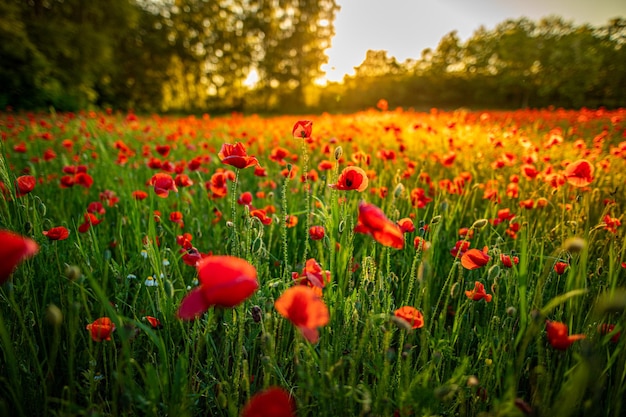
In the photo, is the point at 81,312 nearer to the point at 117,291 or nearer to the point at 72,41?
the point at 117,291

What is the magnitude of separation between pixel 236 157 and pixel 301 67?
24.9 meters

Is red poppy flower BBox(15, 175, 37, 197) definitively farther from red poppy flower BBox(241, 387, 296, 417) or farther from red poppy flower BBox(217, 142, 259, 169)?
red poppy flower BBox(241, 387, 296, 417)

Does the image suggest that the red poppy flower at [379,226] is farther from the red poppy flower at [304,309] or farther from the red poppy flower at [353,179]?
the red poppy flower at [353,179]

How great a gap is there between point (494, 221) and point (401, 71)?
86.2ft

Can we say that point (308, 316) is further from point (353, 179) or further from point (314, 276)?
point (353, 179)

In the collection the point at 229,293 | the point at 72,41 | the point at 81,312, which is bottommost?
the point at 81,312

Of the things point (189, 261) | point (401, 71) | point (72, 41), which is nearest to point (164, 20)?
point (72, 41)

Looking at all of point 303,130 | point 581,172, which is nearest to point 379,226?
point 303,130

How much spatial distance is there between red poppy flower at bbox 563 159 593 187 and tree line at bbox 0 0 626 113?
63.2 ft

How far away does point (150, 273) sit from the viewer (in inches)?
59.2

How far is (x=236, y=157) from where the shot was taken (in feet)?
3.79

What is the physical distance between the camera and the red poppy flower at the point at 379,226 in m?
0.74

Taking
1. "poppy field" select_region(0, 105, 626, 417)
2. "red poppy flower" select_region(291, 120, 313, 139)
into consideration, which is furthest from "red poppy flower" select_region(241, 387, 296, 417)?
"red poppy flower" select_region(291, 120, 313, 139)

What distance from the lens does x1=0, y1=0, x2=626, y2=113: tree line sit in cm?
2050
